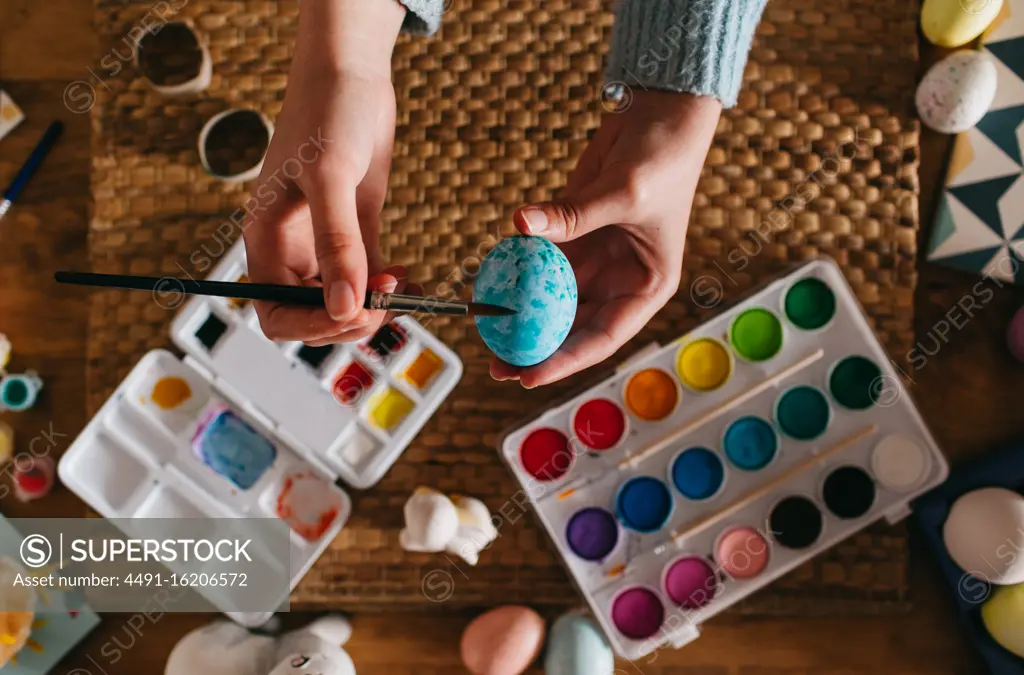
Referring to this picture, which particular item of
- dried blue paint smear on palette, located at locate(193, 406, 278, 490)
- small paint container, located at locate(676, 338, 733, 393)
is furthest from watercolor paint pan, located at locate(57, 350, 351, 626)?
small paint container, located at locate(676, 338, 733, 393)

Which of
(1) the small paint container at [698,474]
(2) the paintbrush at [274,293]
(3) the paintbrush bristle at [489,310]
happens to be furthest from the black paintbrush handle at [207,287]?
(1) the small paint container at [698,474]

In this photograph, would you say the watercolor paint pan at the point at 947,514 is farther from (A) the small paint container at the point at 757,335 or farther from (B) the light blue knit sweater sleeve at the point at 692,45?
(B) the light blue knit sweater sleeve at the point at 692,45

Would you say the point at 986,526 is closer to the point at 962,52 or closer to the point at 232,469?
the point at 962,52

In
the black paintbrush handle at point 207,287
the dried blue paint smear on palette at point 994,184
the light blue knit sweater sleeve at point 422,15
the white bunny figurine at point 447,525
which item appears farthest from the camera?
the dried blue paint smear on palette at point 994,184

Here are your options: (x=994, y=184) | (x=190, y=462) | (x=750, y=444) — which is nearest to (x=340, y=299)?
(x=190, y=462)

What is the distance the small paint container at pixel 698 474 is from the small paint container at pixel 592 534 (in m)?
0.09

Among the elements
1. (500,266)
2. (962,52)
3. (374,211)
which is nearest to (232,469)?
(374,211)

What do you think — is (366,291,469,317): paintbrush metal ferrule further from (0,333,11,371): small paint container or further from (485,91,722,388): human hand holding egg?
(0,333,11,371): small paint container

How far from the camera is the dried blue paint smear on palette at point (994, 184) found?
940 millimetres

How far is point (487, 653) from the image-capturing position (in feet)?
2.83

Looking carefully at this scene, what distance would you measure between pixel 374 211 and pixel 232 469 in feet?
1.17

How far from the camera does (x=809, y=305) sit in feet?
2.94

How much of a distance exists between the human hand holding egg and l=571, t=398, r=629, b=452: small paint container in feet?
0.44

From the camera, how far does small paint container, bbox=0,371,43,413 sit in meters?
0.95
